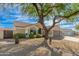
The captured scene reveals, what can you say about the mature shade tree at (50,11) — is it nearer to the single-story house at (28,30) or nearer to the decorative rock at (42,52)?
the single-story house at (28,30)

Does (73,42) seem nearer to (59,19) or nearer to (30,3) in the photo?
(59,19)

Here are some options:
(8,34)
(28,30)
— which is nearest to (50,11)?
(28,30)

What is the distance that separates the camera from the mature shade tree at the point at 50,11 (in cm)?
237

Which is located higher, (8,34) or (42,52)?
(8,34)

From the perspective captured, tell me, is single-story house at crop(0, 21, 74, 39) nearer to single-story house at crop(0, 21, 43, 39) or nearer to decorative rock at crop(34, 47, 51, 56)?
single-story house at crop(0, 21, 43, 39)

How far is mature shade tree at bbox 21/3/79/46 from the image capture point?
237 cm

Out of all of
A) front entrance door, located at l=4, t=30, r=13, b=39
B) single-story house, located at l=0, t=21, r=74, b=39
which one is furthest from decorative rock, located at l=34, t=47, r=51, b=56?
front entrance door, located at l=4, t=30, r=13, b=39

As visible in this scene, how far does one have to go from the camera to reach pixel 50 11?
238cm

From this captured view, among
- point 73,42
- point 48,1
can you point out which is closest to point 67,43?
point 73,42

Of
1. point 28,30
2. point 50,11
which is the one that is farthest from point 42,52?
point 50,11

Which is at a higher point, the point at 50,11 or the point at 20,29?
the point at 50,11

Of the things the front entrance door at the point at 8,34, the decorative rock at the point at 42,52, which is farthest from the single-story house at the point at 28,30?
the decorative rock at the point at 42,52

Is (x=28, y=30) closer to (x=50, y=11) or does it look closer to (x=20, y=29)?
(x=20, y=29)

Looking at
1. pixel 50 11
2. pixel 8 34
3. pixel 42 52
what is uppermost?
pixel 50 11
